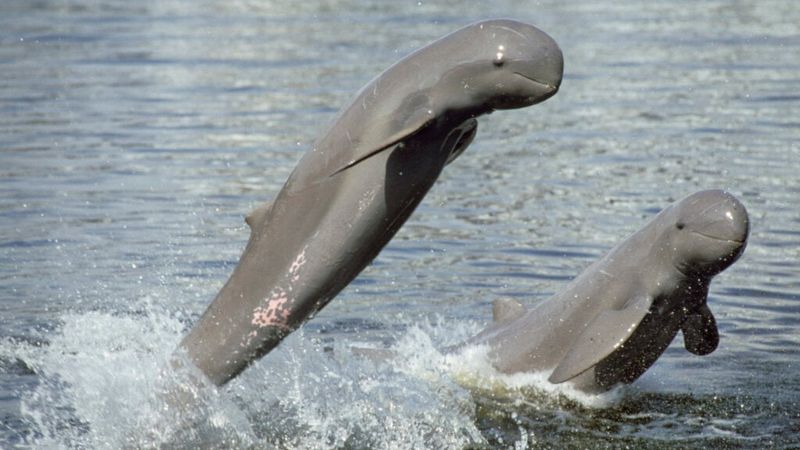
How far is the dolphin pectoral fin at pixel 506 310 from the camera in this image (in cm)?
1106

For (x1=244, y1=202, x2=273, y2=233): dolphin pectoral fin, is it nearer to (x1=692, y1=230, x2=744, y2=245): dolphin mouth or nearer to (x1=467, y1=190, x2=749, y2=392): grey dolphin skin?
(x1=467, y1=190, x2=749, y2=392): grey dolphin skin

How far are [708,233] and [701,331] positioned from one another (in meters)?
0.73

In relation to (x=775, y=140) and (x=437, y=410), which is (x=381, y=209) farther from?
(x=775, y=140)

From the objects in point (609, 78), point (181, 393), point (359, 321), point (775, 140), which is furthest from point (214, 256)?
point (609, 78)

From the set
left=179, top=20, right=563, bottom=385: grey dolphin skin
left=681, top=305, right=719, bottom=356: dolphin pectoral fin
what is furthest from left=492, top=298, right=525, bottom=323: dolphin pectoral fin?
left=179, top=20, right=563, bottom=385: grey dolphin skin

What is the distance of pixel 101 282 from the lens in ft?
41.7

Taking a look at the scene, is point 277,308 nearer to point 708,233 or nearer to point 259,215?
point 259,215

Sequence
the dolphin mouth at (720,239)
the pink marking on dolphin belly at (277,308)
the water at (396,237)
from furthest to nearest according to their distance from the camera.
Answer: the dolphin mouth at (720,239)
the water at (396,237)
the pink marking on dolphin belly at (277,308)

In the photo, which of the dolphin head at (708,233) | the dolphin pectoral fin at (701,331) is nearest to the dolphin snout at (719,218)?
the dolphin head at (708,233)

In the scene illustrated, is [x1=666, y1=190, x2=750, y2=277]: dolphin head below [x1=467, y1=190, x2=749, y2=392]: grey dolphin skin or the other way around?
the other way around

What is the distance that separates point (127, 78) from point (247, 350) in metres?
14.8

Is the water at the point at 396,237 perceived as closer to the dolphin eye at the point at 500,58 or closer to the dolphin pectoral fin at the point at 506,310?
the dolphin pectoral fin at the point at 506,310

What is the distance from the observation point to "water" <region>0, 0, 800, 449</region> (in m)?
9.60

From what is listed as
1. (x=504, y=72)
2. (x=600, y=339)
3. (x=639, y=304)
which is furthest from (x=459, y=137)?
(x=639, y=304)
